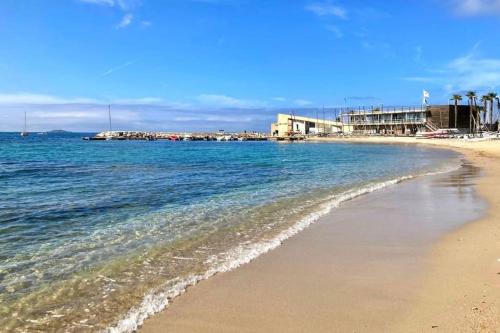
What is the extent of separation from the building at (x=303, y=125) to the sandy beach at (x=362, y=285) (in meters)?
142

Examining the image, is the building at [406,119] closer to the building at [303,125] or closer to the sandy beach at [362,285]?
the building at [303,125]

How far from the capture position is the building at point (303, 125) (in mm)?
154000

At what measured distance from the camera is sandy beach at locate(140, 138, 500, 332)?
5.43 meters

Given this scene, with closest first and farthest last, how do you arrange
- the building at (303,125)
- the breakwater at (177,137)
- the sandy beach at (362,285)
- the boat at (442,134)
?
1. the sandy beach at (362,285)
2. the boat at (442,134)
3. the breakwater at (177,137)
4. the building at (303,125)

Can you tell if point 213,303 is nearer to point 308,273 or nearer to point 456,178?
point 308,273

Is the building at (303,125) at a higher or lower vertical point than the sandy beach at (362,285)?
higher

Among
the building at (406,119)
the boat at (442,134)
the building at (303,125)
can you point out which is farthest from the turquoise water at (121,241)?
the building at (303,125)

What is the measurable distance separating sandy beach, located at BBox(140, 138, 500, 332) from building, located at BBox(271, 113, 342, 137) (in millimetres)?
142485

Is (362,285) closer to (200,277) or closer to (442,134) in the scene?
(200,277)

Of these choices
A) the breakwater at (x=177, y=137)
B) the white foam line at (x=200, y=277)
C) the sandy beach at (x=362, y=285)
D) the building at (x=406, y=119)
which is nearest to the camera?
the sandy beach at (x=362, y=285)

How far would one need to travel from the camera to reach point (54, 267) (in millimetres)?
8078

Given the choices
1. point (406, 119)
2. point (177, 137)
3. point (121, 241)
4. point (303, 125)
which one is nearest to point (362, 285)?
point (121, 241)

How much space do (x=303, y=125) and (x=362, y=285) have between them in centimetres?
15230

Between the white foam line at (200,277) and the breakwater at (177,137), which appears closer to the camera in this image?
the white foam line at (200,277)
